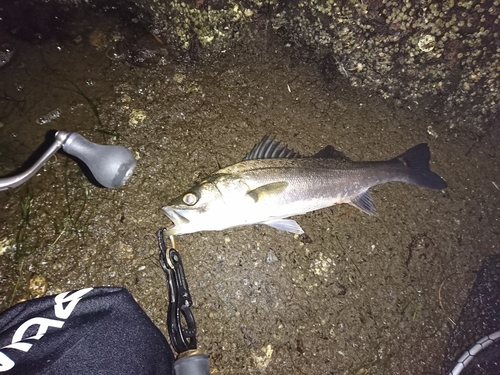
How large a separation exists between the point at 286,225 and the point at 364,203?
943 millimetres

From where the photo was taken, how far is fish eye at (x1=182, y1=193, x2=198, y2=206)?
9.03 feet

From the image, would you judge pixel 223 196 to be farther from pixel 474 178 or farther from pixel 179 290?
pixel 474 178

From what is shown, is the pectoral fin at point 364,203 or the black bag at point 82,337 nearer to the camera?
the black bag at point 82,337

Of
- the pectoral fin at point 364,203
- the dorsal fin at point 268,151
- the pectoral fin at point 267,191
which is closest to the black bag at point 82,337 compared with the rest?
the pectoral fin at point 267,191

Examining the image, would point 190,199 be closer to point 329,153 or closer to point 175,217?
point 175,217

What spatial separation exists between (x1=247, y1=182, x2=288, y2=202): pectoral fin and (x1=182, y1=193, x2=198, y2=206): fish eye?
19.1 inches

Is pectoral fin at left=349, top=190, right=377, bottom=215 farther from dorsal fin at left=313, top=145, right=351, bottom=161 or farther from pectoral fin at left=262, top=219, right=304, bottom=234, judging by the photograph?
pectoral fin at left=262, top=219, right=304, bottom=234

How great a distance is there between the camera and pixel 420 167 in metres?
3.51

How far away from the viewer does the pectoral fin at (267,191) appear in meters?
2.85

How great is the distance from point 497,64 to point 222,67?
3.01m

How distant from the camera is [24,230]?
273cm

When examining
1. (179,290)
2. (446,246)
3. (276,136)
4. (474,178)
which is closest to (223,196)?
(179,290)

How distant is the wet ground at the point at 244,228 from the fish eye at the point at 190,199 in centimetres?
37

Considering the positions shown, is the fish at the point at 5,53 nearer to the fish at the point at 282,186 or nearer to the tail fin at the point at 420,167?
the fish at the point at 282,186
